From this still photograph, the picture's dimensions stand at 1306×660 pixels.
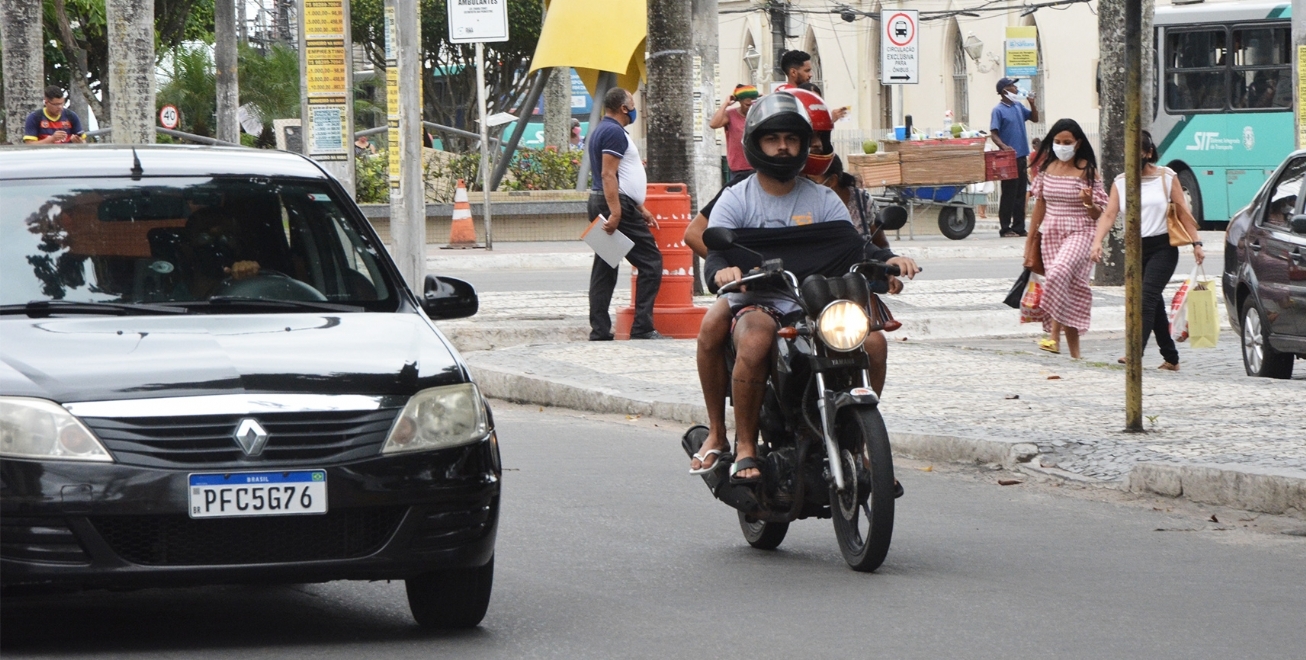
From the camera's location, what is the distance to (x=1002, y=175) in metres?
Answer: 27.5

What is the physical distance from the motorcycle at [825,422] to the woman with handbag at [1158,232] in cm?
703

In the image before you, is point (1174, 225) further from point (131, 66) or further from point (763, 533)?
point (131, 66)

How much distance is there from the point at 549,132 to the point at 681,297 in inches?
1099

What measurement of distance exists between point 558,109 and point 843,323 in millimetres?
35778

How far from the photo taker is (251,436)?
516cm

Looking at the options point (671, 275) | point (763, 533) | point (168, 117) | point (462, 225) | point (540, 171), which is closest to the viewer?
point (763, 533)

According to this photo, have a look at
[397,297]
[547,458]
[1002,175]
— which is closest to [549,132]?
[1002,175]

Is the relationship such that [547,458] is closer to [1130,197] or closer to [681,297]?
[1130,197]

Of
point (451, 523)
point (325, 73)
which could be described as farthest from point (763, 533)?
point (325, 73)

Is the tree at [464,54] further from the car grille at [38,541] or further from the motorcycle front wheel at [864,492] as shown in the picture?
the car grille at [38,541]

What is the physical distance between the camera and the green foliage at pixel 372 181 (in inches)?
1145

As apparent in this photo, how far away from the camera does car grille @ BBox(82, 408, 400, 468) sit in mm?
5098

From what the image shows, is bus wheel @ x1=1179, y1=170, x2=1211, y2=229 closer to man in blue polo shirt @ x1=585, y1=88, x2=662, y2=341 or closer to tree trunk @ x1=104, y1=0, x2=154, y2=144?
tree trunk @ x1=104, y1=0, x2=154, y2=144

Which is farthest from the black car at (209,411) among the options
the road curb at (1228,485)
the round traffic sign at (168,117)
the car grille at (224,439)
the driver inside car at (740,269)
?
the round traffic sign at (168,117)
